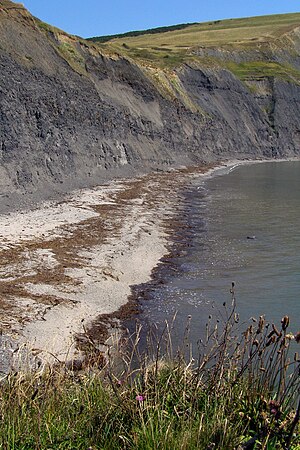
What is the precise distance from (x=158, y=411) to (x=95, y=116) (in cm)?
3714

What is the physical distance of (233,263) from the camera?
64.5 ft

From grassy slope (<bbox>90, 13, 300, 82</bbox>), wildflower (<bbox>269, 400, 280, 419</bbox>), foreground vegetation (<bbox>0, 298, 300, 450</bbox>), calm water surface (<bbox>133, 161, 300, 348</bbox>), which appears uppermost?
grassy slope (<bbox>90, 13, 300, 82</bbox>)

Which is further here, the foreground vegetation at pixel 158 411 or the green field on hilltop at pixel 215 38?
the green field on hilltop at pixel 215 38

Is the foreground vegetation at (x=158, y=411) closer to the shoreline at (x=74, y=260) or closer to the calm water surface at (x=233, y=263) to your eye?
the shoreline at (x=74, y=260)

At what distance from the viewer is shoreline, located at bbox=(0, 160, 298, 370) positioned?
41.6ft

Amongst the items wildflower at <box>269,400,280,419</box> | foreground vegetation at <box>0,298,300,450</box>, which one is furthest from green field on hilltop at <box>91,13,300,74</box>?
wildflower at <box>269,400,280,419</box>

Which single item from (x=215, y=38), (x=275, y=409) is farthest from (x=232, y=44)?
(x=275, y=409)

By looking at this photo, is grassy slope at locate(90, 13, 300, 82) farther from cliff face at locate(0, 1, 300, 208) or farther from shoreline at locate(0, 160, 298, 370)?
shoreline at locate(0, 160, 298, 370)

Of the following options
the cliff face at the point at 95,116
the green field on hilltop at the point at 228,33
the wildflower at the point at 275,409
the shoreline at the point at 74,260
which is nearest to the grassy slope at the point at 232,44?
the green field on hilltop at the point at 228,33

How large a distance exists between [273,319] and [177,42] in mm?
111248

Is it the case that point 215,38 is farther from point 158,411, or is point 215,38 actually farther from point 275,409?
point 275,409

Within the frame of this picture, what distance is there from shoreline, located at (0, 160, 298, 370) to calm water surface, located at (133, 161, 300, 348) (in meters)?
1.07

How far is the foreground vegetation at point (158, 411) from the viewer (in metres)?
4.92

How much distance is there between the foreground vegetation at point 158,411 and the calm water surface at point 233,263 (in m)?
5.96
